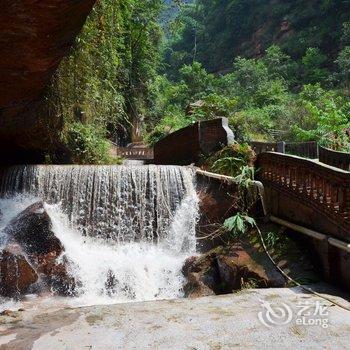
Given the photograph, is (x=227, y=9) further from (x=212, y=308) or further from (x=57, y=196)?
(x=212, y=308)

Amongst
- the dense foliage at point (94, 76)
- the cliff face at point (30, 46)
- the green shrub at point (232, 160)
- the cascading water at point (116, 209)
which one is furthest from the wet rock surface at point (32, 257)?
the green shrub at point (232, 160)

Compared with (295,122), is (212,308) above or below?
below

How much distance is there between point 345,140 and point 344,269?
310 inches

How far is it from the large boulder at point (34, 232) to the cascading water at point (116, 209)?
0.39 meters

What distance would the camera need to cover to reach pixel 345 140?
12844mm

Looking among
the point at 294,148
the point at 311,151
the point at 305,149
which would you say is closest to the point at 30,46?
the point at 311,151

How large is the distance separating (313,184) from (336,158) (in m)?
1.76

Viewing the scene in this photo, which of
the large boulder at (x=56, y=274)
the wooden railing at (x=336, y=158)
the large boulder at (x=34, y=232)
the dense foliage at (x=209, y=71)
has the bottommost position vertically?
the large boulder at (x=56, y=274)

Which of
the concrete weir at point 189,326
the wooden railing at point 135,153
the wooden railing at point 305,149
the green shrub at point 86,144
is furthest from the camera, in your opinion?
the wooden railing at point 135,153

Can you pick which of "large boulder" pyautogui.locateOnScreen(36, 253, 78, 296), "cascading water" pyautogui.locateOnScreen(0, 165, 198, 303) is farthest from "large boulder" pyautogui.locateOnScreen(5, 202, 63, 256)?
"cascading water" pyautogui.locateOnScreen(0, 165, 198, 303)

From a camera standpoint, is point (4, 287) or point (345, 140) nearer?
point (4, 287)

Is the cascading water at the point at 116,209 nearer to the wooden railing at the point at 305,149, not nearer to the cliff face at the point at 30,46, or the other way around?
the cliff face at the point at 30,46

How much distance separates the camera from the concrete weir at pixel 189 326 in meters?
4.26

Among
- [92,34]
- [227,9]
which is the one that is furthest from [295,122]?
[227,9]
